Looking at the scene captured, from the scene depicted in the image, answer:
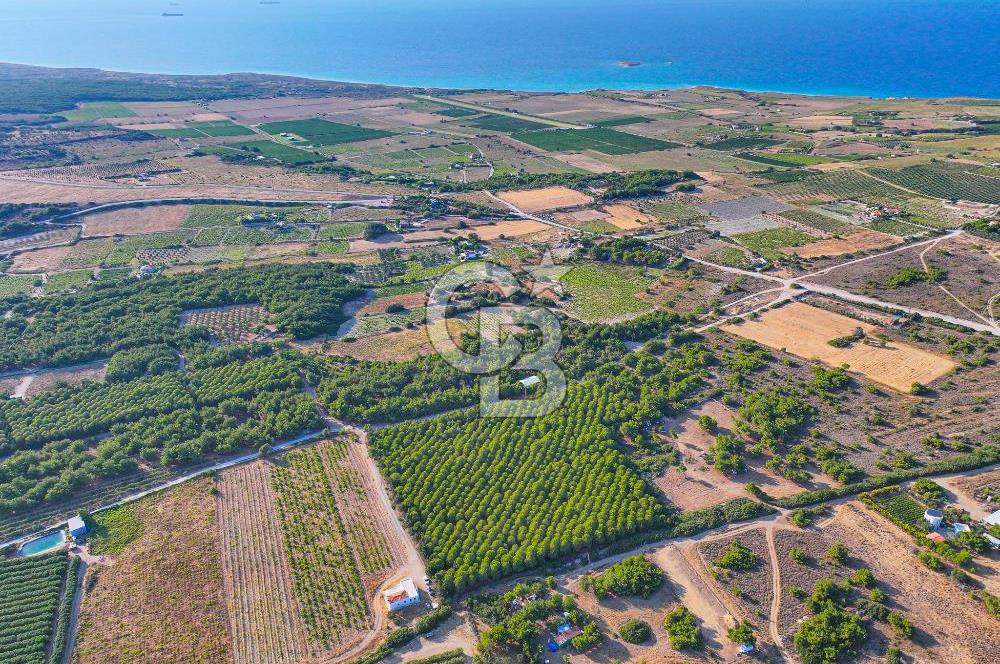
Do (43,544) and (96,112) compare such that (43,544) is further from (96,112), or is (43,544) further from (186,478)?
(96,112)

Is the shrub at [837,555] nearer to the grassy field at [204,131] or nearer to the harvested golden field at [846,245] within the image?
the harvested golden field at [846,245]

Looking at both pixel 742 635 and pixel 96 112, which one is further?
pixel 96 112

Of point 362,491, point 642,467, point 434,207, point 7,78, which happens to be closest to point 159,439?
point 362,491

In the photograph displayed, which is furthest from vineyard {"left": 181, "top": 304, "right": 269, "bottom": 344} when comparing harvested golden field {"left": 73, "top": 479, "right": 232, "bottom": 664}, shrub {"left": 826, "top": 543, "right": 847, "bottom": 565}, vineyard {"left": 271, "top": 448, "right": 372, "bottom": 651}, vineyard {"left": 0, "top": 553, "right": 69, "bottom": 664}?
shrub {"left": 826, "top": 543, "right": 847, "bottom": 565}

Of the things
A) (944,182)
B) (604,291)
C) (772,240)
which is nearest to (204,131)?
(604,291)

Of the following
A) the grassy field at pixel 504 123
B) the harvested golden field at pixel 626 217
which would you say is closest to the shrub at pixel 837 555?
the harvested golden field at pixel 626 217

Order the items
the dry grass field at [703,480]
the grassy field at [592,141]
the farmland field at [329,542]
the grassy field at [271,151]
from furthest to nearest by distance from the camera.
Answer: the grassy field at [592,141]
the grassy field at [271,151]
the dry grass field at [703,480]
the farmland field at [329,542]

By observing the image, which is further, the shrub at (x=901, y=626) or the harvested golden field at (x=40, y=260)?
the harvested golden field at (x=40, y=260)
